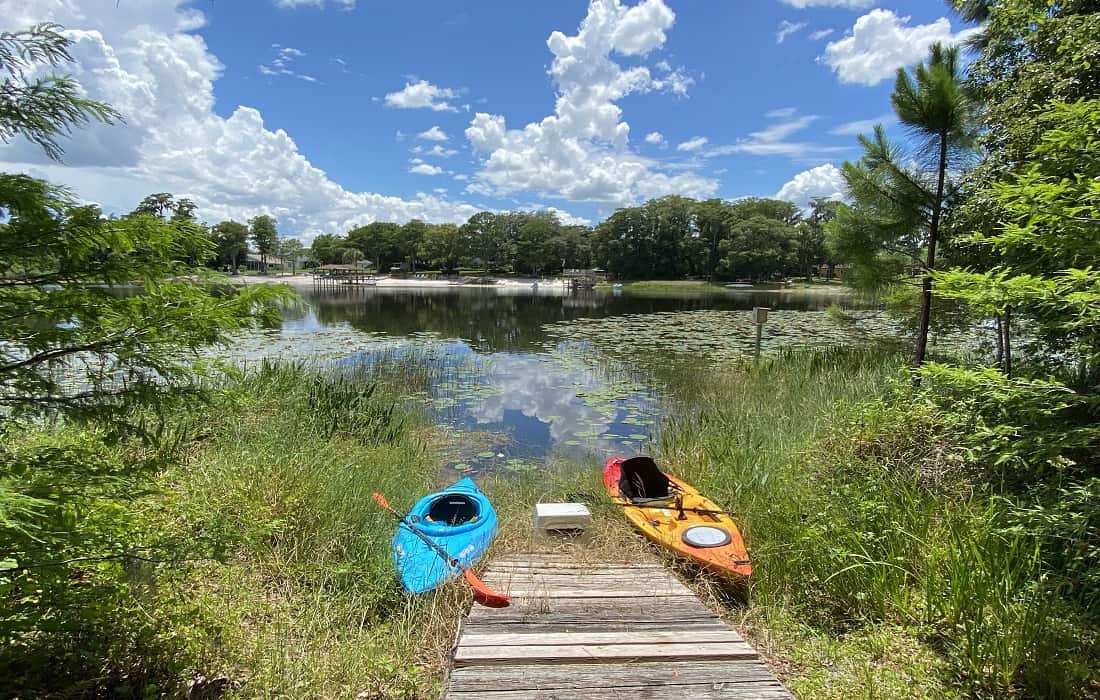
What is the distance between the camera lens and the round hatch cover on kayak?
12.6ft

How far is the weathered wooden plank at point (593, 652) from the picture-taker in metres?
2.56

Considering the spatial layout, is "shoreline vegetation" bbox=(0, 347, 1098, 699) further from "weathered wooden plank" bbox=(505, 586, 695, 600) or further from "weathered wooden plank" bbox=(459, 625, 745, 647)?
"weathered wooden plank" bbox=(505, 586, 695, 600)

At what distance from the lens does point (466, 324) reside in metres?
21.8

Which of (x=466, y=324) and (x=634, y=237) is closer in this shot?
(x=466, y=324)

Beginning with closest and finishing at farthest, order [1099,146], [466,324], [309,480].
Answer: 1. [1099,146]
2. [309,480]
3. [466,324]

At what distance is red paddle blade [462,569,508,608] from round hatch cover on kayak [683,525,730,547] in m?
1.55

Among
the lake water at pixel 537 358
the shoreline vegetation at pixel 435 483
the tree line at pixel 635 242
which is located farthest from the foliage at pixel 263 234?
the shoreline vegetation at pixel 435 483

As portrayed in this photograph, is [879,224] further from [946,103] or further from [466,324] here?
[466,324]

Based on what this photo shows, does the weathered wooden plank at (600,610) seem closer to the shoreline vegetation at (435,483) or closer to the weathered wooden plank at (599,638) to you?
the weathered wooden plank at (599,638)

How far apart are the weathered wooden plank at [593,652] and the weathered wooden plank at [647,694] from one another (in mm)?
198

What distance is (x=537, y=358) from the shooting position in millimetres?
13859

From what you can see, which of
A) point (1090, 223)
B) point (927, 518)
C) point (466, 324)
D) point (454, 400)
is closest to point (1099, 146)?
point (1090, 223)

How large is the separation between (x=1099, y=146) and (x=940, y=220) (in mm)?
5839

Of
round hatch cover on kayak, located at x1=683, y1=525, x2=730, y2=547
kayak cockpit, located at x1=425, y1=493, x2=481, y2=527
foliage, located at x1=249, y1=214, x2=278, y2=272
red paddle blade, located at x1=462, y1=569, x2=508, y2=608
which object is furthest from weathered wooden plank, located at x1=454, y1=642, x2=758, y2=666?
foliage, located at x1=249, y1=214, x2=278, y2=272
